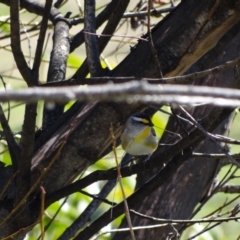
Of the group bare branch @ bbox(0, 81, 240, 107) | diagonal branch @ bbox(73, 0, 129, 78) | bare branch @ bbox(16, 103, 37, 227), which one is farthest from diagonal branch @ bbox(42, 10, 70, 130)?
bare branch @ bbox(0, 81, 240, 107)

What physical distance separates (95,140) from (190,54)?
1.44 feet

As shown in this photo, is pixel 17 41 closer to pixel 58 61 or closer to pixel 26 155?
pixel 26 155

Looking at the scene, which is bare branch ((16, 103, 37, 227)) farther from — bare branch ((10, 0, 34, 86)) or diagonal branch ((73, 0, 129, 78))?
diagonal branch ((73, 0, 129, 78))

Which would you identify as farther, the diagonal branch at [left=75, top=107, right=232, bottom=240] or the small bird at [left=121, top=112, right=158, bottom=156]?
the small bird at [left=121, top=112, right=158, bottom=156]

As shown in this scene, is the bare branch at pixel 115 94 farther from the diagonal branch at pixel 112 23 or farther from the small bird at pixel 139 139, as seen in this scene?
the small bird at pixel 139 139

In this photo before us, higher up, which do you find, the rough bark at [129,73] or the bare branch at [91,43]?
the bare branch at [91,43]

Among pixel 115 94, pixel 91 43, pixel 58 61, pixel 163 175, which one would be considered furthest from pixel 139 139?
pixel 115 94

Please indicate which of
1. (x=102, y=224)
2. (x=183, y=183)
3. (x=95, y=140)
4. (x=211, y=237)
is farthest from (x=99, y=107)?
(x=211, y=237)

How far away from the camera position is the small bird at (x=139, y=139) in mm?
2711

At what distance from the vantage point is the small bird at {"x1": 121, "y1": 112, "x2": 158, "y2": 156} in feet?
8.89

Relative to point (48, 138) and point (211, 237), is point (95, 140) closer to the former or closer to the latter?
point (48, 138)

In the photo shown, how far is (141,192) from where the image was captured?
1853 mm

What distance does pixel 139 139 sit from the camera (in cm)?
278

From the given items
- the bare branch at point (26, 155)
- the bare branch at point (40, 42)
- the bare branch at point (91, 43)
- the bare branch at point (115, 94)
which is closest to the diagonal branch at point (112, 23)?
the bare branch at point (91, 43)
